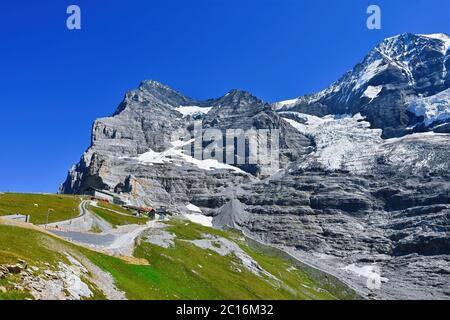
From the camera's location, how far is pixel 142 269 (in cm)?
6206

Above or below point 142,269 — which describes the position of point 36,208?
above

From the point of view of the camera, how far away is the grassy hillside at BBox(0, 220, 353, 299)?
41.1 meters

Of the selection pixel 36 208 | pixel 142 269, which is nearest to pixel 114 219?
pixel 36 208

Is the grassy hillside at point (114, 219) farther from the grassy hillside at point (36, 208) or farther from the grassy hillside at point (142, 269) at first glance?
the grassy hillside at point (142, 269)

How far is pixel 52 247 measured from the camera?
50344mm

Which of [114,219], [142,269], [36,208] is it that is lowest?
[142,269]

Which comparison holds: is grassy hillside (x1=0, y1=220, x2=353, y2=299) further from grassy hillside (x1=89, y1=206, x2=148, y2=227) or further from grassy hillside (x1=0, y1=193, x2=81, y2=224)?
grassy hillside (x1=89, y1=206, x2=148, y2=227)

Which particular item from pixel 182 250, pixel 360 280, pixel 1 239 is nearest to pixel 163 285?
pixel 1 239

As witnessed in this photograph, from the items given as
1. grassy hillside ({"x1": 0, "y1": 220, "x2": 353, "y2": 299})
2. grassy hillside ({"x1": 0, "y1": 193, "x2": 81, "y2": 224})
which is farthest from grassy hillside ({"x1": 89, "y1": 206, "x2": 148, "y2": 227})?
grassy hillside ({"x1": 0, "y1": 220, "x2": 353, "y2": 299})

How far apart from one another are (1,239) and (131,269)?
1672cm

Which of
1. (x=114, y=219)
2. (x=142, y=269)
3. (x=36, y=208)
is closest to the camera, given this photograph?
(x=142, y=269)

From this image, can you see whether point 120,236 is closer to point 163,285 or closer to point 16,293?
point 163,285

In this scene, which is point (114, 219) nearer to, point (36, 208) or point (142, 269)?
point (36, 208)
